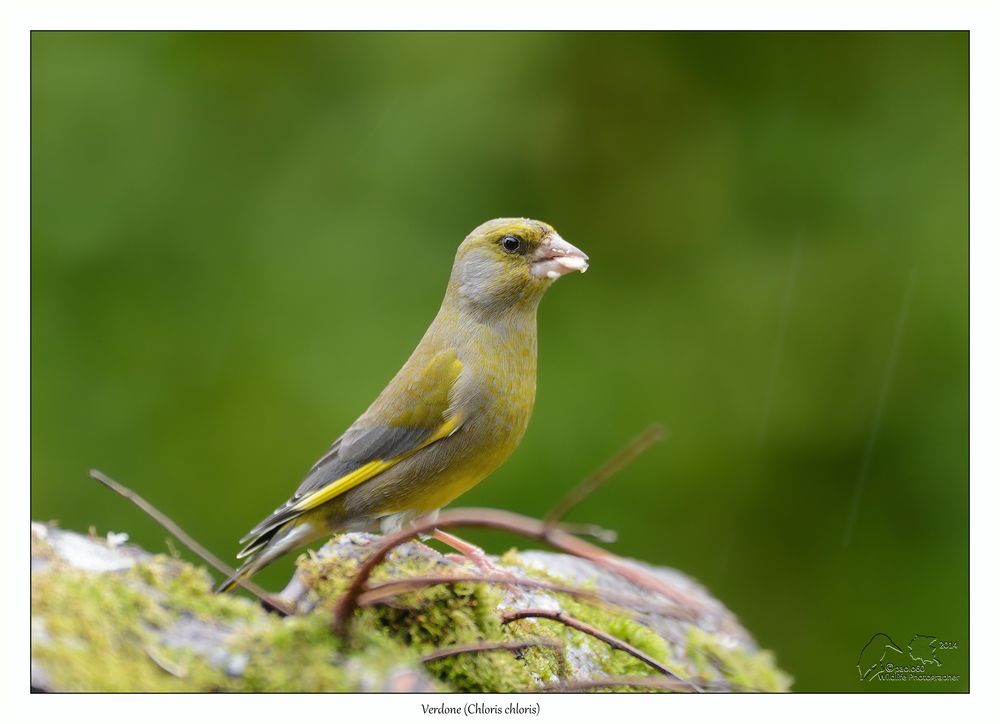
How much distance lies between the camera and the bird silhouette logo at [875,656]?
358 cm

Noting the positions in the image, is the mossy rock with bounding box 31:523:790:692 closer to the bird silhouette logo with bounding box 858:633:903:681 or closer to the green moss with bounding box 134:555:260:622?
the green moss with bounding box 134:555:260:622

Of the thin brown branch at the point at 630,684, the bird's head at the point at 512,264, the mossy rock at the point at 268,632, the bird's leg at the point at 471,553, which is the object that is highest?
the bird's head at the point at 512,264

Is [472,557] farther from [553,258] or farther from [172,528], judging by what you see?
[172,528]

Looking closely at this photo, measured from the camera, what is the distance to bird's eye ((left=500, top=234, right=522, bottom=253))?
3.54 meters

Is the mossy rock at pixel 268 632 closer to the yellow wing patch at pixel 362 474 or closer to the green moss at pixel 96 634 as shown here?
the green moss at pixel 96 634

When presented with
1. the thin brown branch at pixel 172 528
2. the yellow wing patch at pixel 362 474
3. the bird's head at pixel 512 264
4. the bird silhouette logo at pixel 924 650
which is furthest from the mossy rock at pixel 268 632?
the bird silhouette logo at pixel 924 650

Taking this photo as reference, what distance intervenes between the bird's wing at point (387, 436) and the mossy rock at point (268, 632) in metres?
0.42

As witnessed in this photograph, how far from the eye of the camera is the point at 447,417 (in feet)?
10.8

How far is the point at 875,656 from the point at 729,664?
27.8 inches

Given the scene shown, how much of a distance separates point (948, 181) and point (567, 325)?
2390 millimetres

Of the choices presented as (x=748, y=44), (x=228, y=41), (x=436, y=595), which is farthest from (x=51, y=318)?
(x=748, y=44)

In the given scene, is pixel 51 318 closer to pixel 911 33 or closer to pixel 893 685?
pixel 893 685

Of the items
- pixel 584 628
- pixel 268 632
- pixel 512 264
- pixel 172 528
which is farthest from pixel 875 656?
pixel 172 528

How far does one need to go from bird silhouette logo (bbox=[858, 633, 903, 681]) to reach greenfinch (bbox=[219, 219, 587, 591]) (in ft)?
5.18
